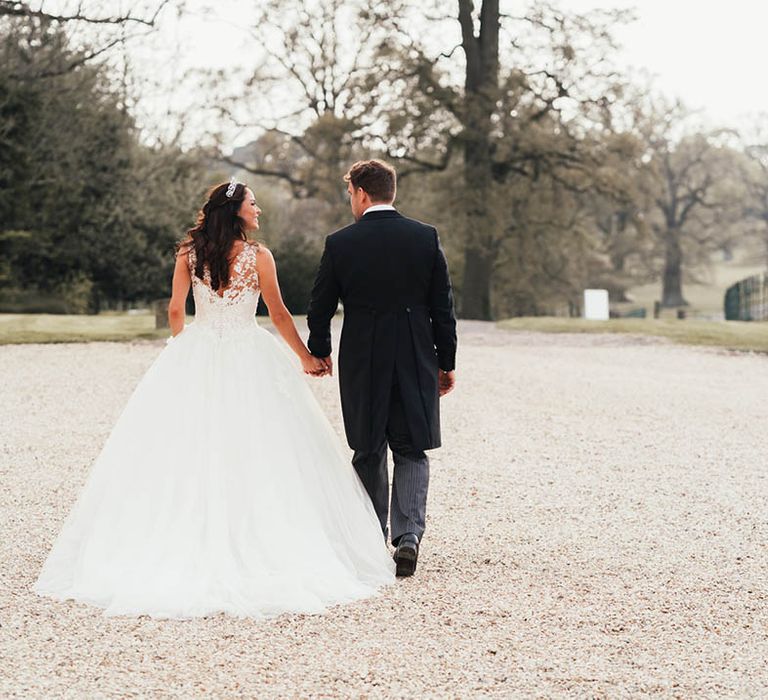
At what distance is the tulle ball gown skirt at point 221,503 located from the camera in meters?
4.62

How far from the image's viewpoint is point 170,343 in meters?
5.17

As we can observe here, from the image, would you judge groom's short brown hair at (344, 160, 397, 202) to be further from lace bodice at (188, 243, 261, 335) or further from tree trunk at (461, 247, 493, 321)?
tree trunk at (461, 247, 493, 321)

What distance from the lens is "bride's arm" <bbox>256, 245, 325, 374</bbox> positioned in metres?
5.09

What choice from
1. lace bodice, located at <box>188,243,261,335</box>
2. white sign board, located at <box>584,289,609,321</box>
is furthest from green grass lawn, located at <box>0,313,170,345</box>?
lace bodice, located at <box>188,243,261,335</box>

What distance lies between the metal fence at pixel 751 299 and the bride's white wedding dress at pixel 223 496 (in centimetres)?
2597

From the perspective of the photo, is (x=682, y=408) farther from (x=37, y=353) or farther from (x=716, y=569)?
(x=37, y=353)

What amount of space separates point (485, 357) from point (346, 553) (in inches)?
443

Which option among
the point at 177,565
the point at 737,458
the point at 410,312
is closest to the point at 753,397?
the point at 737,458

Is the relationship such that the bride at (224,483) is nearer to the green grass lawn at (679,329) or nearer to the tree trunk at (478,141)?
the green grass lawn at (679,329)

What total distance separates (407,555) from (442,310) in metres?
1.12

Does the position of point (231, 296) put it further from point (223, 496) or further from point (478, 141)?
point (478, 141)

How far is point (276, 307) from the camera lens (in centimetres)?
512

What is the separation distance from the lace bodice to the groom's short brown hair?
1.83ft

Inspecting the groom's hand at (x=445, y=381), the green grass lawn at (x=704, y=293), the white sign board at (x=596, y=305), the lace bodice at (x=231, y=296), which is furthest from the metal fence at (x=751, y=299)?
the lace bodice at (x=231, y=296)
